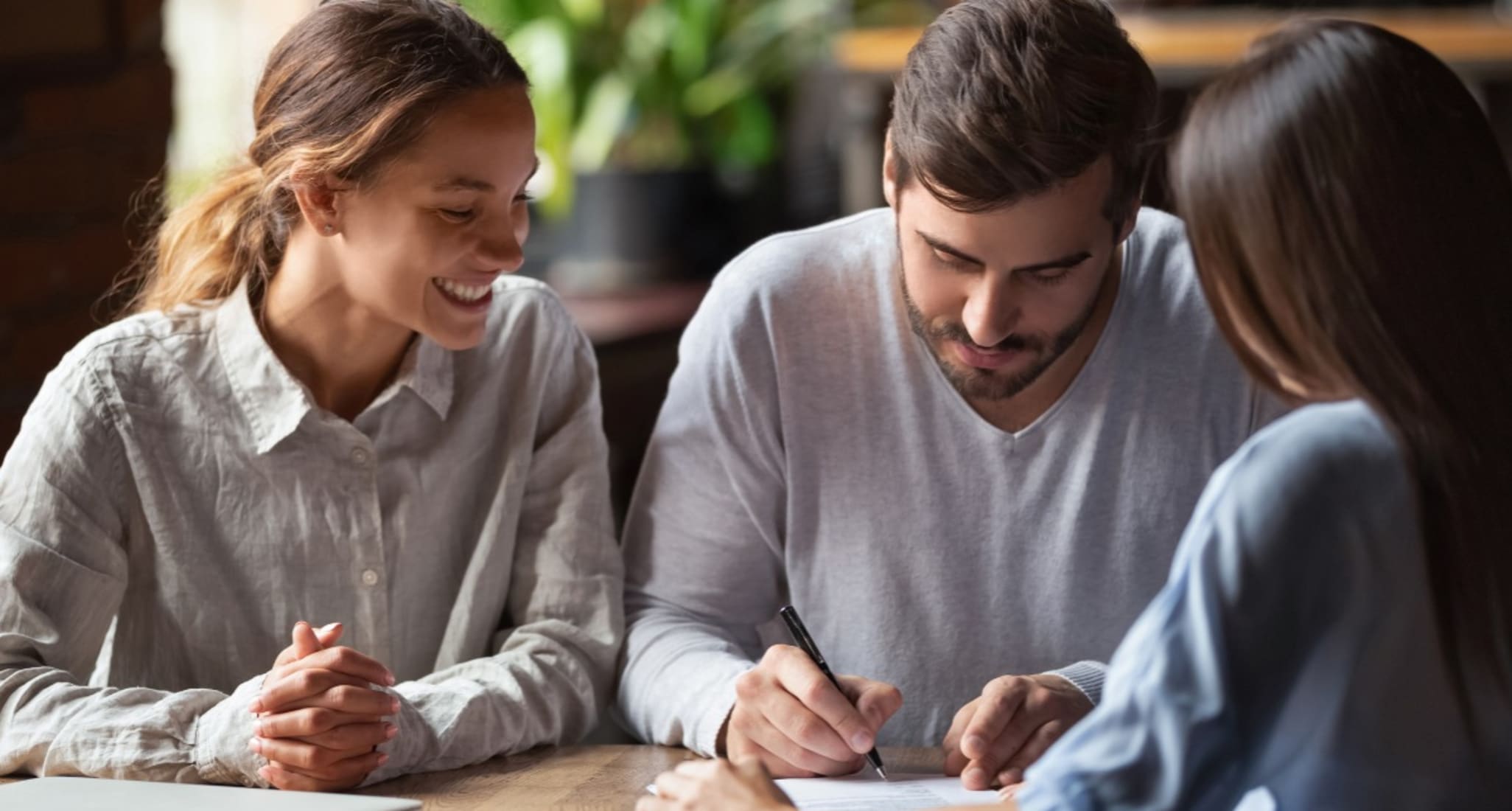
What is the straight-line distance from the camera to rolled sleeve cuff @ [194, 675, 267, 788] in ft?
4.16

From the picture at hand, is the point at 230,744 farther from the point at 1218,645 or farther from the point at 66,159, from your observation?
the point at 66,159

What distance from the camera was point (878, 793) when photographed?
4.06ft

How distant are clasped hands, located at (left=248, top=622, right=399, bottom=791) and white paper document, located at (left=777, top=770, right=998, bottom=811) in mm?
323

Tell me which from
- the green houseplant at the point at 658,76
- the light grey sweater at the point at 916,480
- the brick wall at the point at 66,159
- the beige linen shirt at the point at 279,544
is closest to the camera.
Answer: the beige linen shirt at the point at 279,544

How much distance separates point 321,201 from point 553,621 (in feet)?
1.41

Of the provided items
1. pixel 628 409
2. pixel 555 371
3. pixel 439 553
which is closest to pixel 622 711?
pixel 439 553

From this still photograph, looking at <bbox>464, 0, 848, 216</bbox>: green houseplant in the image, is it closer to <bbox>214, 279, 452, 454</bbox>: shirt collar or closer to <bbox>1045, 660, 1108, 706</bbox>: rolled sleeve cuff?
<bbox>214, 279, 452, 454</bbox>: shirt collar

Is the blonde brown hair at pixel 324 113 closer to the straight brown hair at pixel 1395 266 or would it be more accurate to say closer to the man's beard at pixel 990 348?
the man's beard at pixel 990 348

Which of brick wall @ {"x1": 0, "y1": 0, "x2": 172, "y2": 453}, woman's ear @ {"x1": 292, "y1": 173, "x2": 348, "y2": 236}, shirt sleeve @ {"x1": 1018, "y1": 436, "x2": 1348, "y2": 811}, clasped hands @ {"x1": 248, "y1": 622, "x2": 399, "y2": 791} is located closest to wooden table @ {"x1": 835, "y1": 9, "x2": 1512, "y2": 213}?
brick wall @ {"x1": 0, "y1": 0, "x2": 172, "y2": 453}

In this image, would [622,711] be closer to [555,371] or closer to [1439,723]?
[555,371]

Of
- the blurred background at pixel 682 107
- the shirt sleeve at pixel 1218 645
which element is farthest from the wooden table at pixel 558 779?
the blurred background at pixel 682 107

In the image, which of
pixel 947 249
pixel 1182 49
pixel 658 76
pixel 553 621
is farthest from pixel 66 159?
pixel 1182 49

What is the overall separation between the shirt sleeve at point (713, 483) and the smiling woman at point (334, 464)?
0.07m

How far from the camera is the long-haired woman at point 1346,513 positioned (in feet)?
2.81
